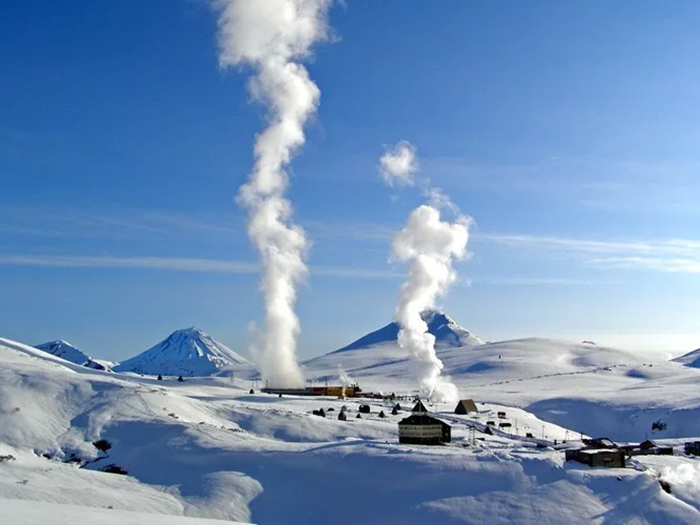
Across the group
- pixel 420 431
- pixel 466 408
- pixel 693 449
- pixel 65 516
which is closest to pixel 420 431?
pixel 420 431

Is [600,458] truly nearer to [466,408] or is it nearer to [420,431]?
[420,431]

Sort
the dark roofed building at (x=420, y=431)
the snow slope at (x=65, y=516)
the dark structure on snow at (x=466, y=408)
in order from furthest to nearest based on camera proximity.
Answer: the dark structure on snow at (x=466, y=408) → the dark roofed building at (x=420, y=431) → the snow slope at (x=65, y=516)

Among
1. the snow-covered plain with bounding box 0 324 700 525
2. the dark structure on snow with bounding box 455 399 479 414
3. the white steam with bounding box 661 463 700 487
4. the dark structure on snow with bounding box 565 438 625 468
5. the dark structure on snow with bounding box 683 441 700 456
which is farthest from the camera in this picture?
the dark structure on snow with bounding box 455 399 479 414

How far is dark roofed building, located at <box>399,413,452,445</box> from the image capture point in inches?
2749

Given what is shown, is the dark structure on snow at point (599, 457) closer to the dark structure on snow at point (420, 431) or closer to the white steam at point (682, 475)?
the white steam at point (682, 475)

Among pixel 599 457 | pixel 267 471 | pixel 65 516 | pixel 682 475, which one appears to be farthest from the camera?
pixel 682 475

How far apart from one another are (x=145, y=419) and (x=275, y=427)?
14.2 meters

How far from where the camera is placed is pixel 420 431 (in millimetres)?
70125

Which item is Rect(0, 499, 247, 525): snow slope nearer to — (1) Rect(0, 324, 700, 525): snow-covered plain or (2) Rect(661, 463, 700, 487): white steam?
(1) Rect(0, 324, 700, 525): snow-covered plain

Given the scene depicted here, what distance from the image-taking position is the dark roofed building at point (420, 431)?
6981 centimetres

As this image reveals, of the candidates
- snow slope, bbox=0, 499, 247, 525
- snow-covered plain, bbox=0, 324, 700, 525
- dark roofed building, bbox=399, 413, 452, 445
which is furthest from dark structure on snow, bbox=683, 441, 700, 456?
snow slope, bbox=0, 499, 247, 525

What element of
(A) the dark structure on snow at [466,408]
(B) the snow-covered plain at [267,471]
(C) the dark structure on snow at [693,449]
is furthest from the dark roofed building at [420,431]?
(A) the dark structure on snow at [466,408]

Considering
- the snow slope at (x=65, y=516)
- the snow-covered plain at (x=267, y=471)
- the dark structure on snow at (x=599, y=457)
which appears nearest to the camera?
the snow slope at (x=65, y=516)

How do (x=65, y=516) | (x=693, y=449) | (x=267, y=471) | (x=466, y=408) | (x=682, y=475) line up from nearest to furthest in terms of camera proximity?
(x=65, y=516), (x=267, y=471), (x=682, y=475), (x=693, y=449), (x=466, y=408)
